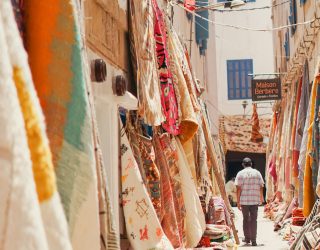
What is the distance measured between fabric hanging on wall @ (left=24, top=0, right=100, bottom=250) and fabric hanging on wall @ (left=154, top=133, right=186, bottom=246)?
3526 mm

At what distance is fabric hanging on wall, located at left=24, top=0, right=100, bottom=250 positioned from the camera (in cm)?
138

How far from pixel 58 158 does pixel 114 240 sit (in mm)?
386

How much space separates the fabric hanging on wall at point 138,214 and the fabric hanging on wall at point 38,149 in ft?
9.95

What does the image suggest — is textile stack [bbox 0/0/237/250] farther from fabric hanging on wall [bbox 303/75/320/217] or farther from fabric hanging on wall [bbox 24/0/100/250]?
fabric hanging on wall [bbox 303/75/320/217]

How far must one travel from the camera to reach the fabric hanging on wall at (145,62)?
4584 millimetres

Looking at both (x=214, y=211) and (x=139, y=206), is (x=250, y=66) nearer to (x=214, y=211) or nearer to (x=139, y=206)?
(x=214, y=211)

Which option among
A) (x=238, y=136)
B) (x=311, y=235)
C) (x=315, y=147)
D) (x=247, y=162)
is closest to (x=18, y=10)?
(x=311, y=235)

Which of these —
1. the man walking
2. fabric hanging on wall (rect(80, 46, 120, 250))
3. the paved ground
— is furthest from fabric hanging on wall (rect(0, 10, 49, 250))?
the man walking

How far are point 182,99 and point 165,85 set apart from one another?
446 mm

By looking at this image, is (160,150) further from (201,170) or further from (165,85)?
(201,170)

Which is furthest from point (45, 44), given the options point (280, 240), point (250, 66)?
point (250, 66)

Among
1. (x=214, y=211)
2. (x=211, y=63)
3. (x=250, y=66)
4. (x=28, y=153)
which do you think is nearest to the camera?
(x=28, y=153)

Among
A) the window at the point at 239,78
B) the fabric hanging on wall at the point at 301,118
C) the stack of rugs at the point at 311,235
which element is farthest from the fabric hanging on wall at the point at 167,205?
the window at the point at 239,78

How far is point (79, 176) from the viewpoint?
1388 millimetres
